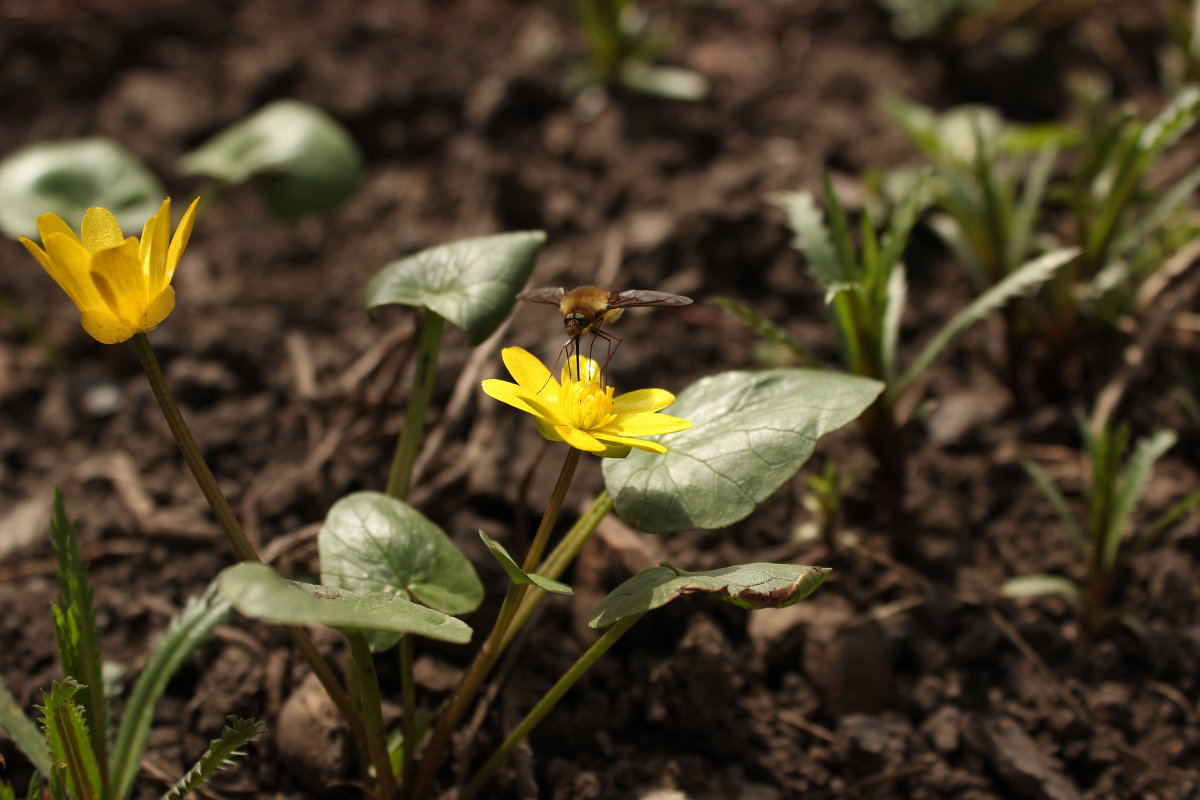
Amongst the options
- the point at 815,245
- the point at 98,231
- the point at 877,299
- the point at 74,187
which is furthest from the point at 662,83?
the point at 98,231

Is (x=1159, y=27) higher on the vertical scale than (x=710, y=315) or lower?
higher

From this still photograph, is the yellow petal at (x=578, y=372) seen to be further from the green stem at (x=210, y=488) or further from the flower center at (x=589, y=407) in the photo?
the green stem at (x=210, y=488)

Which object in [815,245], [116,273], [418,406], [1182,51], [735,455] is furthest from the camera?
[1182,51]

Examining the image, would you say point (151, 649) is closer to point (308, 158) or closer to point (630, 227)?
point (308, 158)

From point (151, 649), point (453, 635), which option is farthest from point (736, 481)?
point (151, 649)

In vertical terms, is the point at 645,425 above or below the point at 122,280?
below

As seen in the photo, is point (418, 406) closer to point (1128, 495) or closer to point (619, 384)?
point (619, 384)

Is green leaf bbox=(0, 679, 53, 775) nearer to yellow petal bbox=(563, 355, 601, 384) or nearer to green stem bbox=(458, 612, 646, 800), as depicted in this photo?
green stem bbox=(458, 612, 646, 800)

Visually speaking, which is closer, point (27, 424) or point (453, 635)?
point (453, 635)
